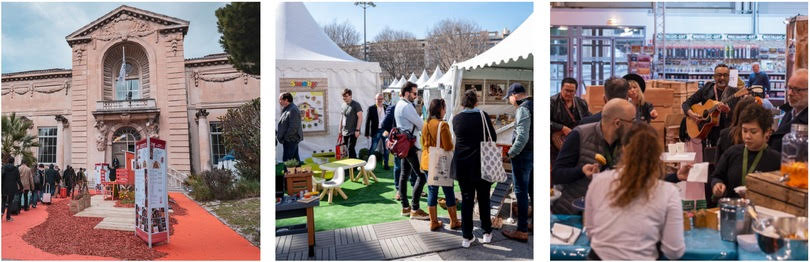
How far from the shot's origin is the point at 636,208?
2664 millimetres

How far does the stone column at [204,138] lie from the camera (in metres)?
3.48

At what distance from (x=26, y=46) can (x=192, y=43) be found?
0.99 meters

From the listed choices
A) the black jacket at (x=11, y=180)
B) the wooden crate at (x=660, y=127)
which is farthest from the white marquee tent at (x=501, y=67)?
the black jacket at (x=11, y=180)

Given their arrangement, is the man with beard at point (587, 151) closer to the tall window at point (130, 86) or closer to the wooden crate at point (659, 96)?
the wooden crate at point (659, 96)

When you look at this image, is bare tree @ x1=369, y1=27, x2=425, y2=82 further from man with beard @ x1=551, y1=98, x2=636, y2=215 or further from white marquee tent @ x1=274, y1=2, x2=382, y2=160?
man with beard @ x1=551, y1=98, x2=636, y2=215

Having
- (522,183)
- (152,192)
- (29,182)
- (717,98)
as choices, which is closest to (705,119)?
(717,98)

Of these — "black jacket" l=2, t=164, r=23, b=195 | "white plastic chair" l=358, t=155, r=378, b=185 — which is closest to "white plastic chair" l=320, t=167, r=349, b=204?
"white plastic chair" l=358, t=155, r=378, b=185

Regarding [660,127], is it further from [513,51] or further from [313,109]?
[313,109]

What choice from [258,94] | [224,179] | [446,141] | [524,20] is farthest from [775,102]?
[224,179]

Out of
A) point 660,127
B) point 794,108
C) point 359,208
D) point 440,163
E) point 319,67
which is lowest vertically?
point 359,208

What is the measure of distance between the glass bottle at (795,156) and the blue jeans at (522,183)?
1.35 m

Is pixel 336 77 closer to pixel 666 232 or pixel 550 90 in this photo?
pixel 550 90

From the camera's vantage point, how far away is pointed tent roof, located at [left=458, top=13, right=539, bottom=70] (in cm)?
391

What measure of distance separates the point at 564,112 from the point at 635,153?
1.70 feet
